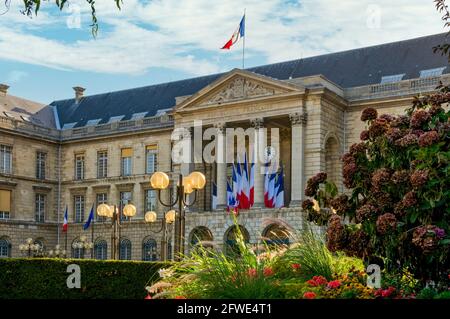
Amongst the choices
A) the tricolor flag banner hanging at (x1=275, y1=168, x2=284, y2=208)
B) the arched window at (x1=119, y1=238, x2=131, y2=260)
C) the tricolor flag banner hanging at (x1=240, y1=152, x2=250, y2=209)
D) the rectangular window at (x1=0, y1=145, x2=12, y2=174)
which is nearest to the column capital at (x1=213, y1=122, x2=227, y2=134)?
the tricolor flag banner hanging at (x1=240, y1=152, x2=250, y2=209)

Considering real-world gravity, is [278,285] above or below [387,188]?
below

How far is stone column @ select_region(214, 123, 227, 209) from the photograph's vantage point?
38656 millimetres

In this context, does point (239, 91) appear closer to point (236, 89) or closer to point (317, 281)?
point (236, 89)

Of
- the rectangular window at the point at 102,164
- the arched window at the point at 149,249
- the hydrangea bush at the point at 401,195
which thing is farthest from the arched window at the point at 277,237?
the rectangular window at the point at 102,164

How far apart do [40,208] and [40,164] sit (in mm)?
2823

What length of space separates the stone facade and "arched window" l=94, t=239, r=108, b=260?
32 cm

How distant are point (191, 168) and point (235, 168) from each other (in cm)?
431

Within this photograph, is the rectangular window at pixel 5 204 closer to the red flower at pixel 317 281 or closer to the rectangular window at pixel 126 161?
the rectangular window at pixel 126 161

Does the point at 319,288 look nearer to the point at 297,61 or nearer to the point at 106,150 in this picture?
the point at 297,61

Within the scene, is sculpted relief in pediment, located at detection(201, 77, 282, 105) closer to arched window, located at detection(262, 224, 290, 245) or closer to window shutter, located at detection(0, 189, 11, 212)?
arched window, located at detection(262, 224, 290, 245)

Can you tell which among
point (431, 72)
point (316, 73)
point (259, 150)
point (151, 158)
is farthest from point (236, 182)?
point (431, 72)

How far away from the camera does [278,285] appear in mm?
8547
